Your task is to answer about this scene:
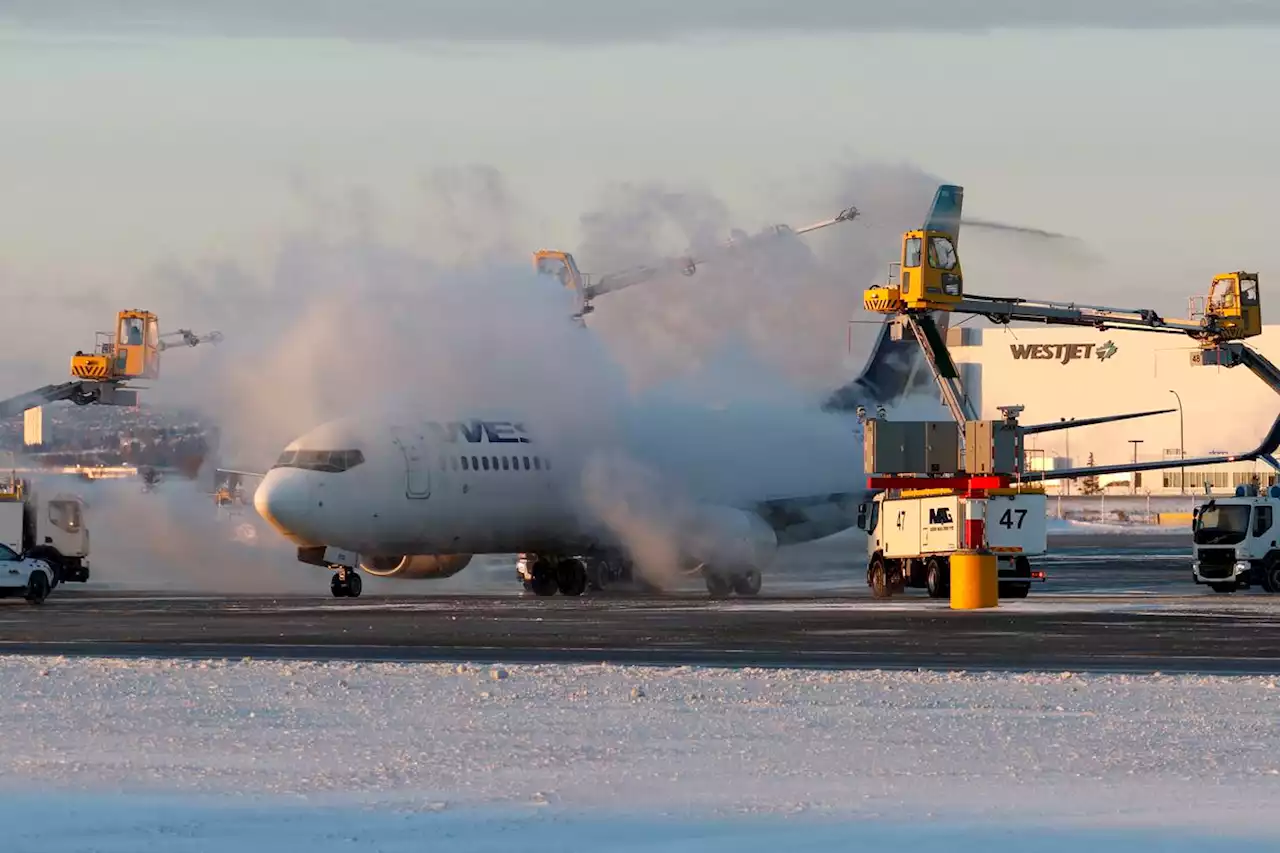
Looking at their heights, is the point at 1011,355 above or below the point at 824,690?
above

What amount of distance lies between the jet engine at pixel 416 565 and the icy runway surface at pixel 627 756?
30.4m

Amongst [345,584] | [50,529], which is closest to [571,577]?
[345,584]

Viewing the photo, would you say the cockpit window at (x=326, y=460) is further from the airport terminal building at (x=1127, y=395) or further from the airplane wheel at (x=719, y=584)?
the airport terminal building at (x=1127, y=395)

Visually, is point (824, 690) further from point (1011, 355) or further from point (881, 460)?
point (1011, 355)

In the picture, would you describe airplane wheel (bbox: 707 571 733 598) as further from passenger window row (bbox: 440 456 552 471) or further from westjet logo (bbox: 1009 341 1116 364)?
westjet logo (bbox: 1009 341 1116 364)

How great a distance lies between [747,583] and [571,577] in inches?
204

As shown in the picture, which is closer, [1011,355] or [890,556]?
[890,556]

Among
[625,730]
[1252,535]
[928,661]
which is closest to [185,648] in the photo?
[928,661]

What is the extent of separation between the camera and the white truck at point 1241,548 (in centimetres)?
5350

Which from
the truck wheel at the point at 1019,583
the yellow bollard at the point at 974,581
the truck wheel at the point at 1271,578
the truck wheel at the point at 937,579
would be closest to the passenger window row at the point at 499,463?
the truck wheel at the point at 937,579

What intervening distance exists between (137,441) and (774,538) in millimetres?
41530

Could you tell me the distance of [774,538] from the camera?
186 feet

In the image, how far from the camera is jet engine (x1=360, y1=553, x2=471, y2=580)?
5578cm

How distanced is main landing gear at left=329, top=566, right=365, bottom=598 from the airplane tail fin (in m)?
19.2
